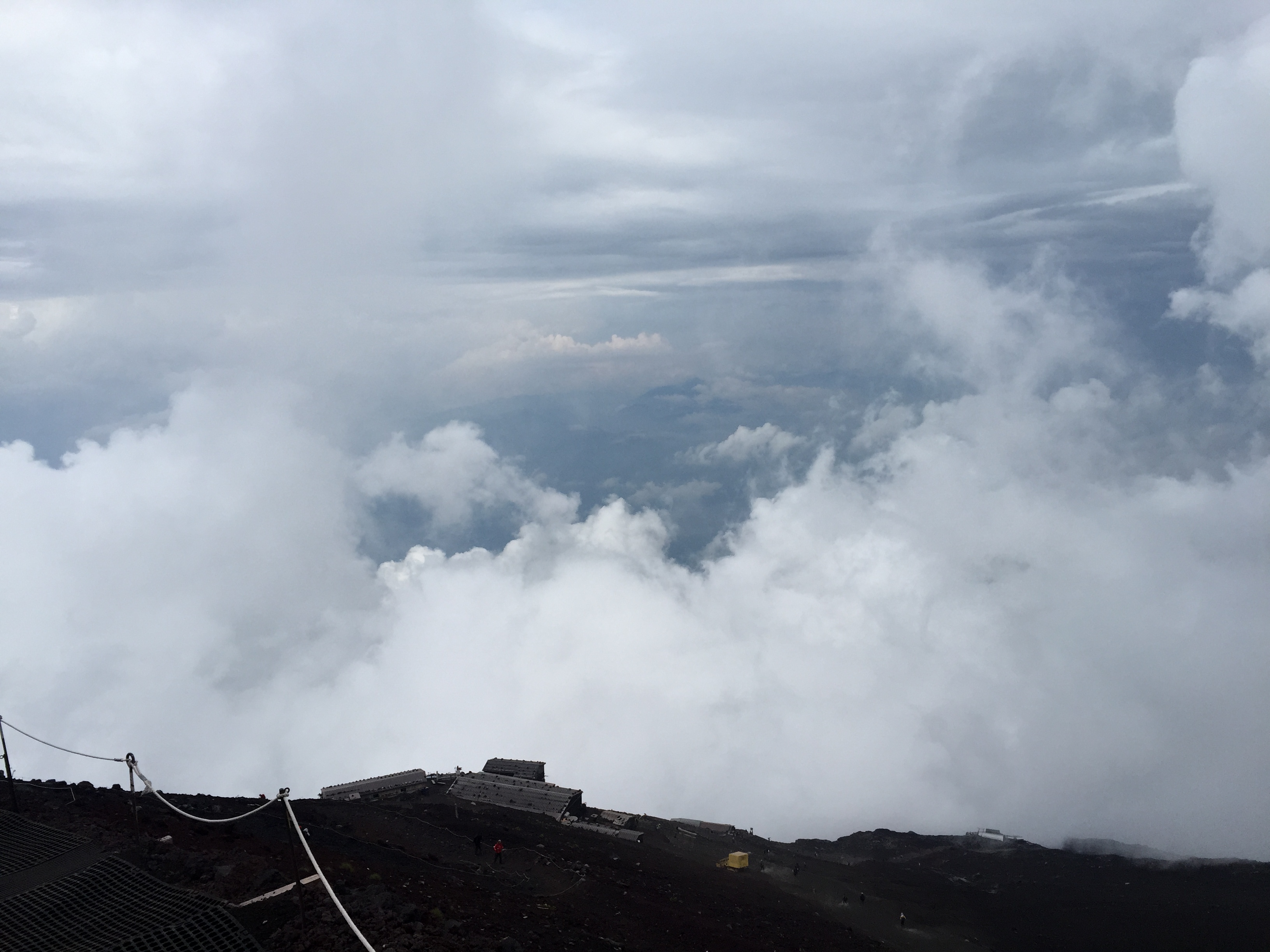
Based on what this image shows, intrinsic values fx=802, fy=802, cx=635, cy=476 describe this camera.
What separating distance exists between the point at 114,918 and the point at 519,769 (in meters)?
44.4

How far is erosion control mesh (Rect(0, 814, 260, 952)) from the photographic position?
2347cm

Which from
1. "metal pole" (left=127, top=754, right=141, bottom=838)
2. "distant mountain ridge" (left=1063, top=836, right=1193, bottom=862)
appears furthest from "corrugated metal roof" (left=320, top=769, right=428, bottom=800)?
"distant mountain ridge" (left=1063, top=836, right=1193, bottom=862)

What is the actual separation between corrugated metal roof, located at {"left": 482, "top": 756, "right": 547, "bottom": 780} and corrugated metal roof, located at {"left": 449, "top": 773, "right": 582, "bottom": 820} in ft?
7.52

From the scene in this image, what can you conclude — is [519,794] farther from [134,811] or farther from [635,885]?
[134,811]

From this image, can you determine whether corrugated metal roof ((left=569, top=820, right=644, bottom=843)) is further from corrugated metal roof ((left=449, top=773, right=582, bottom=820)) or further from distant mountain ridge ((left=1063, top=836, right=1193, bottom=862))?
distant mountain ridge ((left=1063, top=836, right=1193, bottom=862))

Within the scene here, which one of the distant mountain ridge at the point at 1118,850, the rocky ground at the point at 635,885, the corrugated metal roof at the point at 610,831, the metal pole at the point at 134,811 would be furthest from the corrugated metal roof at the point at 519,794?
the distant mountain ridge at the point at 1118,850

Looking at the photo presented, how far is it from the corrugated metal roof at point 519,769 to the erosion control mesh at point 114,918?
4087cm

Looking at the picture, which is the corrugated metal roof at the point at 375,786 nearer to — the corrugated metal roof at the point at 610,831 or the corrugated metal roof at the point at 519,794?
the corrugated metal roof at the point at 519,794

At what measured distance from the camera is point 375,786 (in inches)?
2486

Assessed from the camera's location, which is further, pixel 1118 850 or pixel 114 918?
pixel 1118 850

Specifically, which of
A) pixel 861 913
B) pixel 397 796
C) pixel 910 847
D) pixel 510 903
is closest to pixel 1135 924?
pixel 861 913

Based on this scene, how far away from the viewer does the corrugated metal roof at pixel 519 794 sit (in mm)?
59906

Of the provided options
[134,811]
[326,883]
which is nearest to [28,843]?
[134,811]

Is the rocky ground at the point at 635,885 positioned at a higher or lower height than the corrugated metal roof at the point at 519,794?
lower
